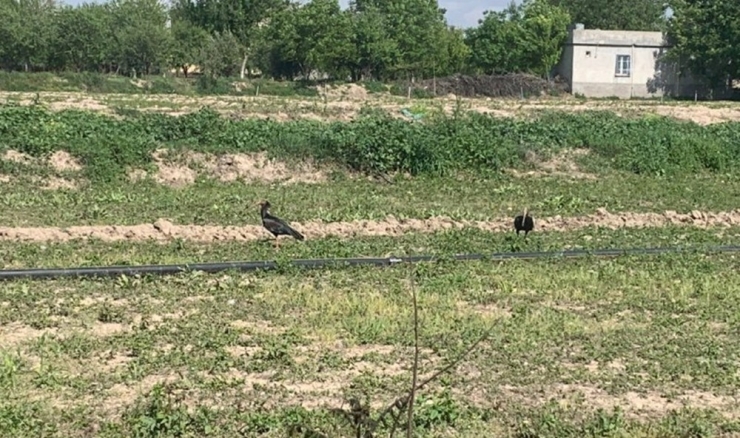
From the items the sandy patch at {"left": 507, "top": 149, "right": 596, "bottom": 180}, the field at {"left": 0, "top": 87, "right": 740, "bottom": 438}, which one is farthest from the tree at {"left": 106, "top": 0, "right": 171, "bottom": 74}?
the sandy patch at {"left": 507, "top": 149, "right": 596, "bottom": 180}

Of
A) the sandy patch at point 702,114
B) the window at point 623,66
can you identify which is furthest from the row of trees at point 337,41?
the sandy patch at point 702,114

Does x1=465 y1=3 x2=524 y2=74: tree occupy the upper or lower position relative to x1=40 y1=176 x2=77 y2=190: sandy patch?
upper

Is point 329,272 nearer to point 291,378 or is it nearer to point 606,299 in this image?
point 606,299

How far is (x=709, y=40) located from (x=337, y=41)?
2063 cm

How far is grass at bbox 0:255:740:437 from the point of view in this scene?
5723 millimetres

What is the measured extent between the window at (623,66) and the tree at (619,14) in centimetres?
2130

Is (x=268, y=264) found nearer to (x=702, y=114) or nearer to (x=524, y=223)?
(x=524, y=223)

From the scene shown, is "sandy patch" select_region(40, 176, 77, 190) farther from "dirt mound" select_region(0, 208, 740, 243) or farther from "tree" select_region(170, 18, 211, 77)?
Result: "tree" select_region(170, 18, 211, 77)

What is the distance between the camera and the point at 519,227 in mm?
12570

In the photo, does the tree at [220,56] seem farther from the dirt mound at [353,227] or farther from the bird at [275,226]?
the bird at [275,226]

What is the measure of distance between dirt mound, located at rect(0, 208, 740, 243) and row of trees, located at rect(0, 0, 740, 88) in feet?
117

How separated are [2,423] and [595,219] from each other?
1100 centimetres

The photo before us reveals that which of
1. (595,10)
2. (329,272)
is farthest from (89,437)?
(595,10)

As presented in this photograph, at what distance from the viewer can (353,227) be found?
13.3 m
